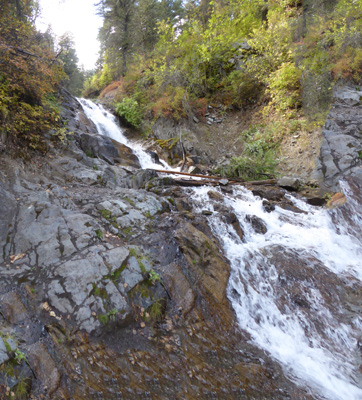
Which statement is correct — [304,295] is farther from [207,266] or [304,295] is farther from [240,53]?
[240,53]

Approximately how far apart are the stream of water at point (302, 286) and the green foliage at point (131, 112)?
1110 centimetres

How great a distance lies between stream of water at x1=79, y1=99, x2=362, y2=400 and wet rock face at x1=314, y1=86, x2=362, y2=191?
1382mm

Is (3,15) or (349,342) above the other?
(3,15)

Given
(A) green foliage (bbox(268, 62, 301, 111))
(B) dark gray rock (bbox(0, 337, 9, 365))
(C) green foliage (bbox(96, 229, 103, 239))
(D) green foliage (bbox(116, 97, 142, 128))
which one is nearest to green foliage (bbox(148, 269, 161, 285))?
(C) green foliage (bbox(96, 229, 103, 239))

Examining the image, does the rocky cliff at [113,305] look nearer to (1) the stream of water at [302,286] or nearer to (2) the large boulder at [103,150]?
(1) the stream of water at [302,286]

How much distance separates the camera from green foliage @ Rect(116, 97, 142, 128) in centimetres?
1764

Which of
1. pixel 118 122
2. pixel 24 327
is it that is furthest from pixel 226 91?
pixel 24 327

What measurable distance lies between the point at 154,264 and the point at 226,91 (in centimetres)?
1529

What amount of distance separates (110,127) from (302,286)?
15.7 meters

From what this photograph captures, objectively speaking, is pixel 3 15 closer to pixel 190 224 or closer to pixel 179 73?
pixel 190 224

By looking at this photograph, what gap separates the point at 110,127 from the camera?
16875 mm

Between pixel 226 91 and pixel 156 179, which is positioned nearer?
pixel 156 179

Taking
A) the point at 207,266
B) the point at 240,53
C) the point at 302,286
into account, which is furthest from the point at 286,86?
the point at 207,266

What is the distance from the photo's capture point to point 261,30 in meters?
14.8
